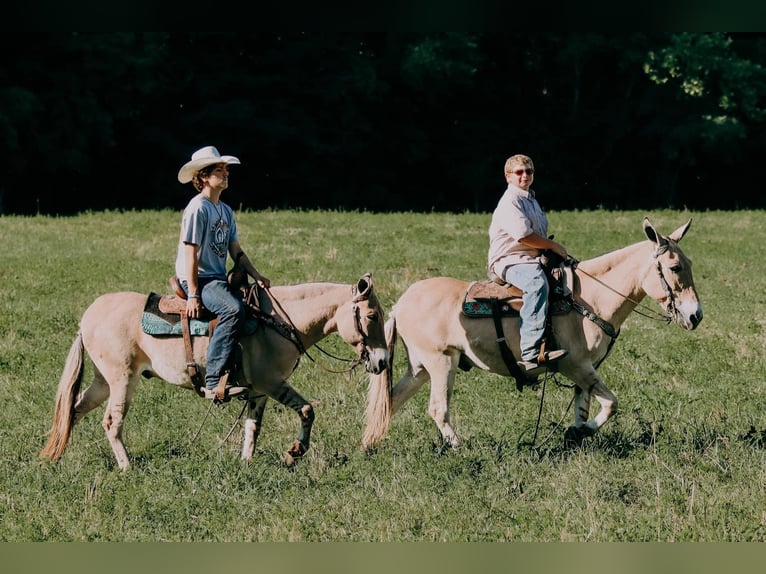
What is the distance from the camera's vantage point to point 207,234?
27.7 ft

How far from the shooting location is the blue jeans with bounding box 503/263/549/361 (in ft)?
30.0

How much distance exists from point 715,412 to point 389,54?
34952 millimetres

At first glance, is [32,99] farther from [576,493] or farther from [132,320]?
[576,493]

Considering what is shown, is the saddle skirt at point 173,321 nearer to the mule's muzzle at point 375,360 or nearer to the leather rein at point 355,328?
the leather rein at point 355,328

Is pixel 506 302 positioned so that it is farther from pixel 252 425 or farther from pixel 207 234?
pixel 207 234

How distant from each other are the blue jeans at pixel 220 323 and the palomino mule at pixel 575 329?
1529 millimetres

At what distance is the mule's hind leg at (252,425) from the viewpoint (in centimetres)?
905

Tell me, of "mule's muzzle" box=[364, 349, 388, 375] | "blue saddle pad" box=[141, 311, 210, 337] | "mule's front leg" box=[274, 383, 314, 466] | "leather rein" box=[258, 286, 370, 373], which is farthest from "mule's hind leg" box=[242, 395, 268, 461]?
"mule's muzzle" box=[364, 349, 388, 375]

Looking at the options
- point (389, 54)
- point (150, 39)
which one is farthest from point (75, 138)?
point (389, 54)

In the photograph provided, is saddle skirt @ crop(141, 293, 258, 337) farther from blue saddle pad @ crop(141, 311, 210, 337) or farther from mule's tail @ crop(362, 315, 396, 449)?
mule's tail @ crop(362, 315, 396, 449)

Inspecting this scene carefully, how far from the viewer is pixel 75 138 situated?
35625 mm

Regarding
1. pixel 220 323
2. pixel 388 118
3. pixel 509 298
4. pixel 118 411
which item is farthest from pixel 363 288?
pixel 388 118

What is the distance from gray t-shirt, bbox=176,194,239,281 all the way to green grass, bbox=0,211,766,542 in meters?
1.70

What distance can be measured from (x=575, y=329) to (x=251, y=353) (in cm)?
305
